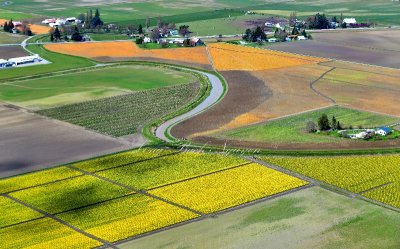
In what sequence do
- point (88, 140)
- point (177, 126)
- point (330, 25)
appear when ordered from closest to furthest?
point (88, 140) < point (177, 126) < point (330, 25)

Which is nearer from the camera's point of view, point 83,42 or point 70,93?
point 70,93

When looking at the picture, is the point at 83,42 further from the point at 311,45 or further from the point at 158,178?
the point at 158,178

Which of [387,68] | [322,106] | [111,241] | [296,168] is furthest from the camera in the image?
[387,68]


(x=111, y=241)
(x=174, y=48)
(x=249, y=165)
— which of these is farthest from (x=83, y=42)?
(x=111, y=241)

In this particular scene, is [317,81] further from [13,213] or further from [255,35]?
[13,213]

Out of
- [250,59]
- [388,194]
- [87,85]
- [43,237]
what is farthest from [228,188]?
[250,59]

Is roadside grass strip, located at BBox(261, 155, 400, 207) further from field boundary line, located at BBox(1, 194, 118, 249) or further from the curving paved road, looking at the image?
field boundary line, located at BBox(1, 194, 118, 249)
